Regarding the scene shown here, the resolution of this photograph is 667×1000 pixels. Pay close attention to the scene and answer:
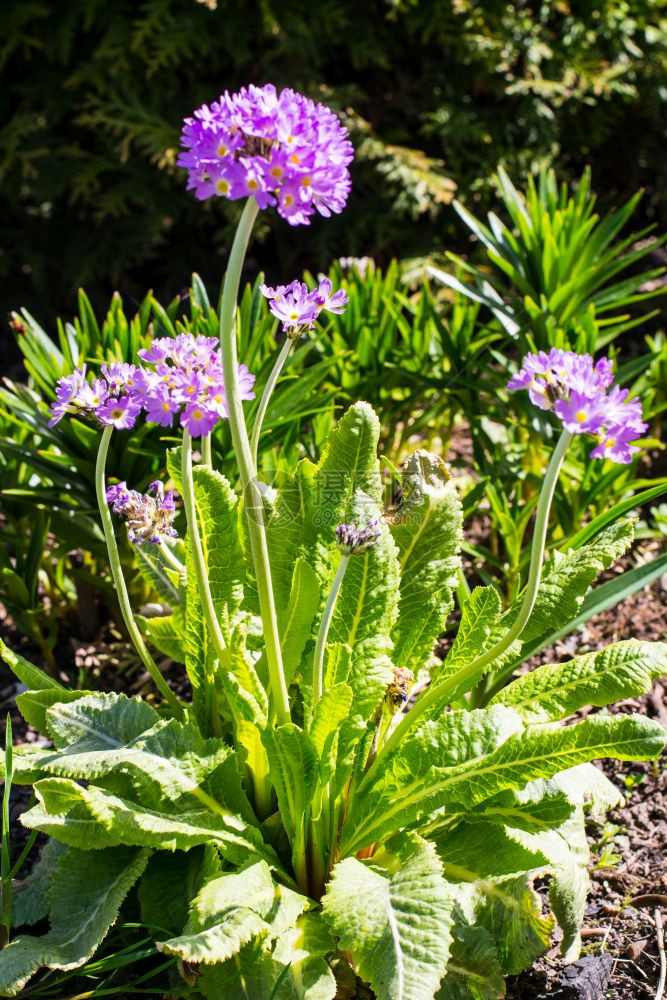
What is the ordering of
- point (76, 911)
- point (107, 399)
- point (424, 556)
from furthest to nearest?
point (424, 556)
point (76, 911)
point (107, 399)

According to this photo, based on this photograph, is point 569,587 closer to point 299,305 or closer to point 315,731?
point 315,731

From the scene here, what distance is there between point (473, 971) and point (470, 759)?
0.36 metres

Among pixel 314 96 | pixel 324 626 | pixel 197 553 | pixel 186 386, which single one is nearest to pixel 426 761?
pixel 324 626

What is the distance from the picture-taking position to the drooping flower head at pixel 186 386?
1.42m

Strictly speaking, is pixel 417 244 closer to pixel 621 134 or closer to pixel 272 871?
pixel 621 134

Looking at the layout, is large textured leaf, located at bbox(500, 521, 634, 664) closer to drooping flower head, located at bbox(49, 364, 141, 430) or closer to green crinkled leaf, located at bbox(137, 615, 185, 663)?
green crinkled leaf, located at bbox(137, 615, 185, 663)

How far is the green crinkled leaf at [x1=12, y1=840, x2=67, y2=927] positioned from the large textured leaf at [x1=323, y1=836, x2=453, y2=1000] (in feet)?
2.04

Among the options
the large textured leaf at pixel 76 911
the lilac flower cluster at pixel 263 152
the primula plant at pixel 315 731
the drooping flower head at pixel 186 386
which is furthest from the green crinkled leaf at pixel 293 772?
the lilac flower cluster at pixel 263 152

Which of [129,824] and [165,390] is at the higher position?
[165,390]

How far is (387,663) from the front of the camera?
1759 millimetres

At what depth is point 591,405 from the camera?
4.15 ft

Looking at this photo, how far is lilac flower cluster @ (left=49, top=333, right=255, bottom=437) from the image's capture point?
1.42 metres

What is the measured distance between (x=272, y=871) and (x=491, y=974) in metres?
0.43

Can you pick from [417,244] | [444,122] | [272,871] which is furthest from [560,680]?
[444,122]
